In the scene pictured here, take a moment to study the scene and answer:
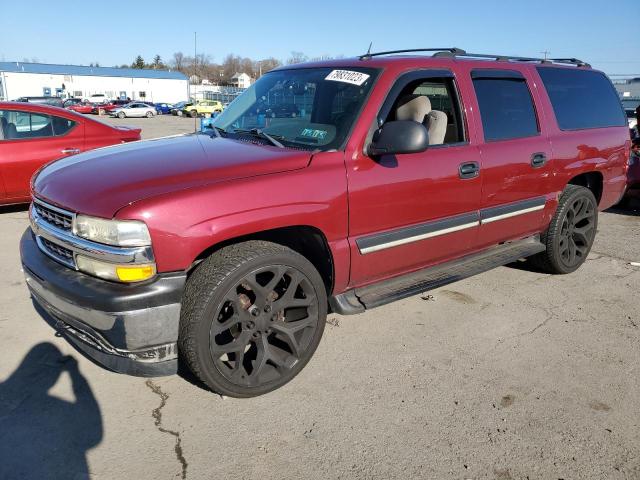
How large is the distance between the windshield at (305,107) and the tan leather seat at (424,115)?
386 millimetres

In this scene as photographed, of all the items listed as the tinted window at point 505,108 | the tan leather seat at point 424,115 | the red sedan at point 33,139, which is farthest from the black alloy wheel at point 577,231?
the red sedan at point 33,139

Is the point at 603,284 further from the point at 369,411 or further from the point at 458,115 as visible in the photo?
the point at 369,411

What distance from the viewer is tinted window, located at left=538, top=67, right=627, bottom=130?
4.41 metres

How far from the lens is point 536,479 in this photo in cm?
→ 228

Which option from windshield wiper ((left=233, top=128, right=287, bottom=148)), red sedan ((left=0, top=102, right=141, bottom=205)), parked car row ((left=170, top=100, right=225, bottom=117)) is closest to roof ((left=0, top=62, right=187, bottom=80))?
parked car row ((left=170, top=100, right=225, bottom=117))

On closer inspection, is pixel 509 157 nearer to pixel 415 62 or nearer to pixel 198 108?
pixel 415 62

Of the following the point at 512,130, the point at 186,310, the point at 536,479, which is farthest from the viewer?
the point at 512,130

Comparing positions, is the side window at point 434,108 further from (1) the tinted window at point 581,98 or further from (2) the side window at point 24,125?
(2) the side window at point 24,125

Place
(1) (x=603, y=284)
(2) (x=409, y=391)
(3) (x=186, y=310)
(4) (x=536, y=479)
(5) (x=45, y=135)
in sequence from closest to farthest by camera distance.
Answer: (4) (x=536, y=479), (3) (x=186, y=310), (2) (x=409, y=391), (1) (x=603, y=284), (5) (x=45, y=135)

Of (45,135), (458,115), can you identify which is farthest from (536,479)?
(45,135)

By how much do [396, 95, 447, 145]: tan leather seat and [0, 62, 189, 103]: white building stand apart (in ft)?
234

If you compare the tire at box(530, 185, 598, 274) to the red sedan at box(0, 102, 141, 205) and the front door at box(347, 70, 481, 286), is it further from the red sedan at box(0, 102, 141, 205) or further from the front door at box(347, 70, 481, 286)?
the red sedan at box(0, 102, 141, 205)

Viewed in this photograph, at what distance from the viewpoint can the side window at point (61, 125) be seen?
6.68 m

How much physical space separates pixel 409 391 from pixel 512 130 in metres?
2.25
